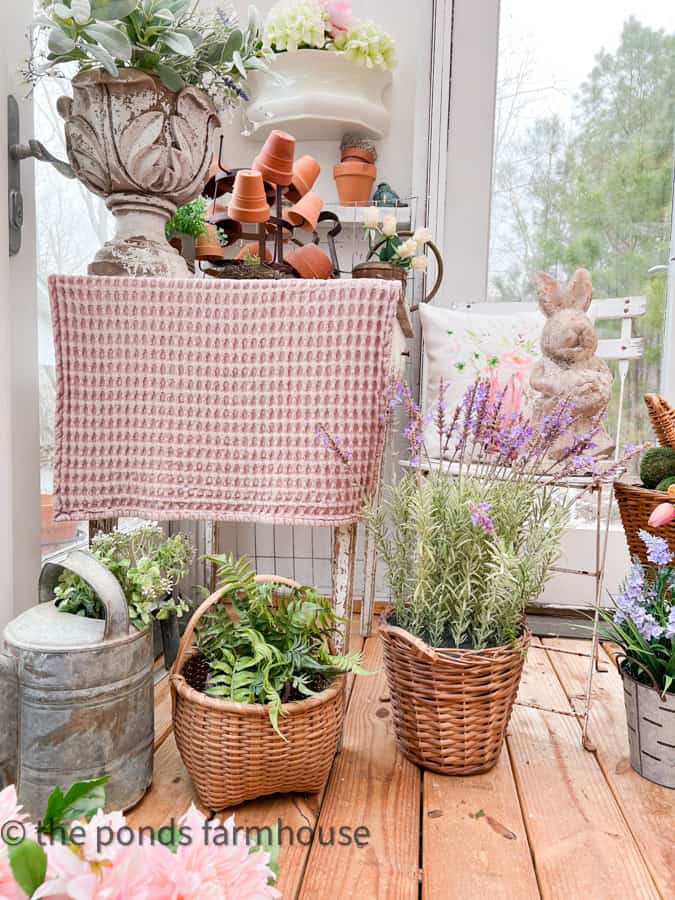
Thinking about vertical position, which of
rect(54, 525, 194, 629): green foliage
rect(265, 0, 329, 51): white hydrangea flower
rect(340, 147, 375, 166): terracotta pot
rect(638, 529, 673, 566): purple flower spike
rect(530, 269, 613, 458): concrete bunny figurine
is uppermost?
rect(265, 0, 329, 51): white hydrangea flower

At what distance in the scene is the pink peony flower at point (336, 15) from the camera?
1.80m

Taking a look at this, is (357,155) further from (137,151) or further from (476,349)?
(137,151)

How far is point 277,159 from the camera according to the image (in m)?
1.34

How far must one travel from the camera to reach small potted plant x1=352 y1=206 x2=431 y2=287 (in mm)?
1698

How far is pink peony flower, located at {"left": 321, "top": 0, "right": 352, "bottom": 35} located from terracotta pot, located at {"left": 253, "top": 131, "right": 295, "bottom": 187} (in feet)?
2.26

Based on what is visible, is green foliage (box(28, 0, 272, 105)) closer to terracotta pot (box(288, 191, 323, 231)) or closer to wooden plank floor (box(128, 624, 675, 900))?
terracotta pot (box(288, 191, 323, 231))

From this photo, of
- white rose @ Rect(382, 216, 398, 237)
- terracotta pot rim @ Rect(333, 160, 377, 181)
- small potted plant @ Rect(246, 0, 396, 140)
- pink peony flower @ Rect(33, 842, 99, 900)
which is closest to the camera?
pink peony flower @ Rect(33, 842, 99, 900)

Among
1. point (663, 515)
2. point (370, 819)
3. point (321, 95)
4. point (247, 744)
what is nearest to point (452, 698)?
point (370, 819)

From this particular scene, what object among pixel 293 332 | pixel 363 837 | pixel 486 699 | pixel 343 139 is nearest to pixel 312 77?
pixel 343 139

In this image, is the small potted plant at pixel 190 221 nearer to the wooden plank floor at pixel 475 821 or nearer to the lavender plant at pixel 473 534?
the lavender plant at pixel 473 534

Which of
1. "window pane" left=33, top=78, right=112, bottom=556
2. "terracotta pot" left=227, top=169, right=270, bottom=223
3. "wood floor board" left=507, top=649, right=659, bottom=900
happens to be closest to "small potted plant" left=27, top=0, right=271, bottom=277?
"terracotta pot" left=227, top=169, right=270, bottom=223

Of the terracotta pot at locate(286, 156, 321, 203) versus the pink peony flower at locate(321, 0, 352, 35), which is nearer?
the terracotta pot at locate(286, 156, 321, 203)

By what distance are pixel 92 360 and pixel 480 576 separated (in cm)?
72

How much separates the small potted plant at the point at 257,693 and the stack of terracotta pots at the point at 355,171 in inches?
51.1
